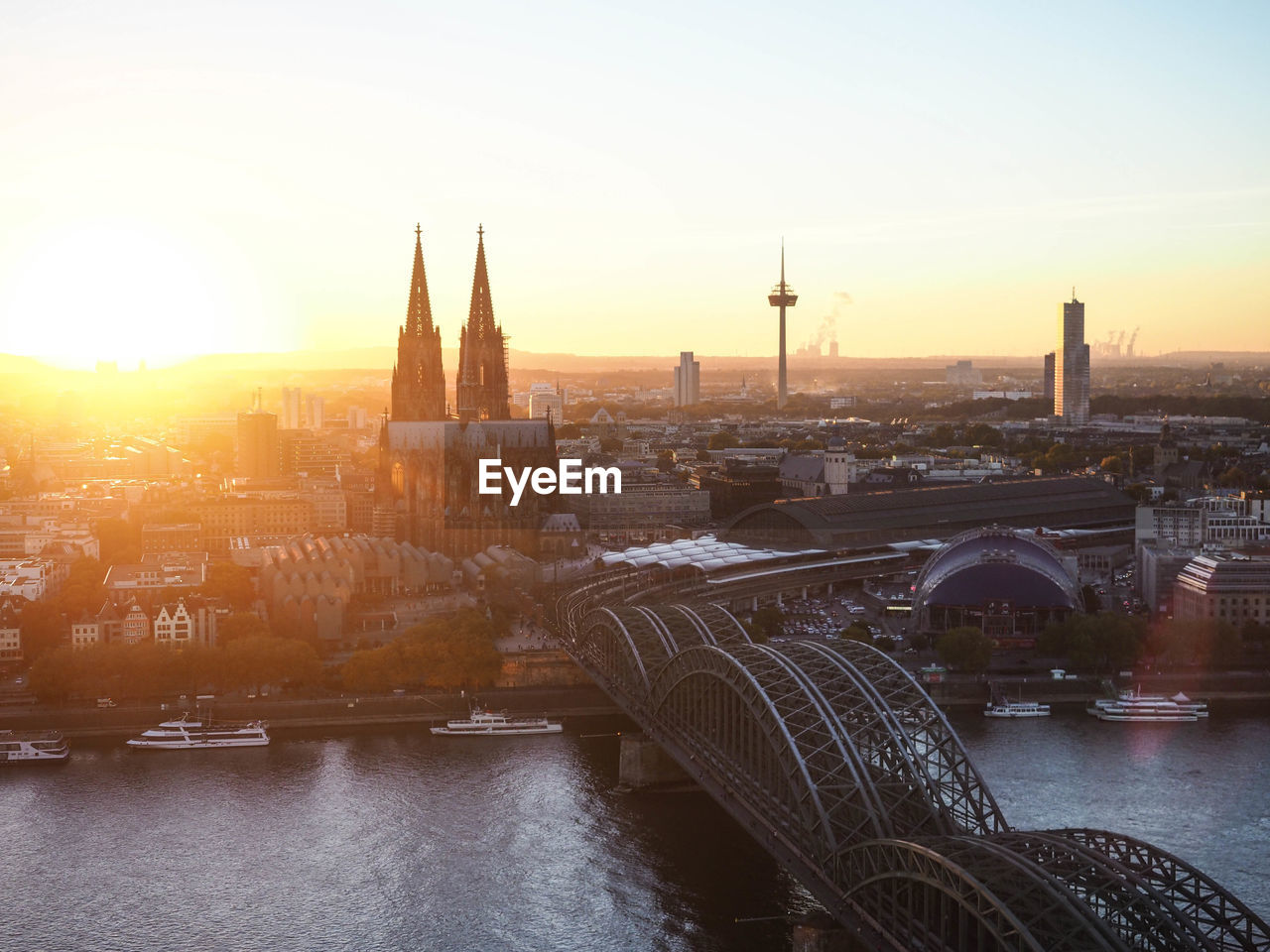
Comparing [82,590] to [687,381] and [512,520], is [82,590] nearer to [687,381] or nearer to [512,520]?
[512,520]

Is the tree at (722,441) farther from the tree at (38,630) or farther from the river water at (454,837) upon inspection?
the river water at (454,837)

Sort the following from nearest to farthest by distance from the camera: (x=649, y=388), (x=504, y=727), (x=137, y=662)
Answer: (x=504, y=727) < (x=137, y=662) < (x=649, y=388)

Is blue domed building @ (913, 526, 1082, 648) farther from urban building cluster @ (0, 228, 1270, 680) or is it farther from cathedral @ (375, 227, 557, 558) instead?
cathedral @ (375, 227, 557, 558)

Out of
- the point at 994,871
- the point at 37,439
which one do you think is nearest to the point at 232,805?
the point at 994,871

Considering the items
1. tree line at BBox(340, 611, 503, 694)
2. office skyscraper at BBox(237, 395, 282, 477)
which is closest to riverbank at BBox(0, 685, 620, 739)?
tree line at BBox(340, 611, 503, 694)

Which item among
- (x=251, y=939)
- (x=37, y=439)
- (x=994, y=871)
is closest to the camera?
(x=994, y=871)

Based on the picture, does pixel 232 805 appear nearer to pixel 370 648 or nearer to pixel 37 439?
pixel 370 648
